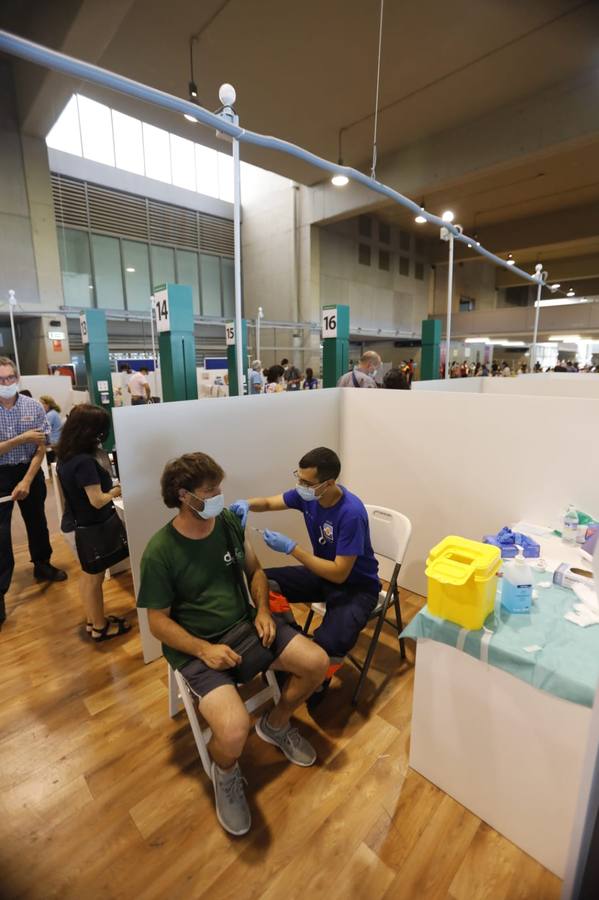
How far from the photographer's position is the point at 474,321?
12.3 m

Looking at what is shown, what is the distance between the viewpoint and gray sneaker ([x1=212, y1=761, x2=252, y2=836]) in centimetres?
141

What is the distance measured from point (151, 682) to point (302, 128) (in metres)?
8.09

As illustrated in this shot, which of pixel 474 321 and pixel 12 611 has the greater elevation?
pixel 474 321

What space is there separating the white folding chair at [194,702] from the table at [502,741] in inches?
23.5

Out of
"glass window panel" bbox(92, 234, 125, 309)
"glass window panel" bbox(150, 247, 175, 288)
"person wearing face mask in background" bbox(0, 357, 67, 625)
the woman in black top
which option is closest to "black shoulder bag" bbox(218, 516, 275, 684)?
the woman in black top

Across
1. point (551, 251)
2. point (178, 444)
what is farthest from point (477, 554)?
point (551, 251)

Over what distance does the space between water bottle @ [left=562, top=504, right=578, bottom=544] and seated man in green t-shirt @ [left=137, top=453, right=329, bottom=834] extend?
1.26m

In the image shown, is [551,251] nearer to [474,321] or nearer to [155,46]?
[474,321]

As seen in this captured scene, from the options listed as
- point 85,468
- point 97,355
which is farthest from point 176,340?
point 97,355

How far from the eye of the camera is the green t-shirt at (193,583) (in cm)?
151

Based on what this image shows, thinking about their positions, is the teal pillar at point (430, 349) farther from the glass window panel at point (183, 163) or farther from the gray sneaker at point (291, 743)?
the glass window panel at point (183, 163)

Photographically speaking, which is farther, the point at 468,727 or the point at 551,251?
the point at 551,251

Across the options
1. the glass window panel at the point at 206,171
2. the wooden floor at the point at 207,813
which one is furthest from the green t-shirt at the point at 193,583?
the glass window panel at the point at 206,171

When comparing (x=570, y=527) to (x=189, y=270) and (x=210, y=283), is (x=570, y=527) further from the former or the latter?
(x=210, y=283)
